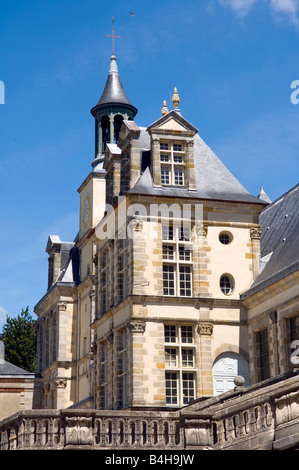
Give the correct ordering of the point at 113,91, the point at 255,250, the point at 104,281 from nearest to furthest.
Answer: the point at 255,250
the point at 104,281
the point at 113,91

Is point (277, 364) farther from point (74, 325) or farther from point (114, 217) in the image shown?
point (74, 325)

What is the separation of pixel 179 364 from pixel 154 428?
1156cm

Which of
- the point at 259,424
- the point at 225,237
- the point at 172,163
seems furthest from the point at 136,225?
the point at 259,424

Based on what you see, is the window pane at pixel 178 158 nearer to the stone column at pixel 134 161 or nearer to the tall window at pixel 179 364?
the stone column at pixel 134 161

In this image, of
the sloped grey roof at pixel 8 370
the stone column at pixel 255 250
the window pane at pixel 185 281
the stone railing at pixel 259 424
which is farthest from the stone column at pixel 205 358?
the sloped grey roof at pixel 8 370

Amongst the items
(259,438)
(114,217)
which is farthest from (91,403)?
(259,438)

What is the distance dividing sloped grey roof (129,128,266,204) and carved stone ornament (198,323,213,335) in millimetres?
4501

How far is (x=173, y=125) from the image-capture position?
3053 cm

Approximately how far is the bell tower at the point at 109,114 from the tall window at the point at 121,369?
19.3 m

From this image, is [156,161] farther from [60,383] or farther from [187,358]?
[60,383]

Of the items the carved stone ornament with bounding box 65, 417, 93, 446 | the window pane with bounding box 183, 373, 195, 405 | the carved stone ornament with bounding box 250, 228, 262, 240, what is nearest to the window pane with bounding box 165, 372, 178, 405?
the window pane with bounding box 183, 373, 195, 405

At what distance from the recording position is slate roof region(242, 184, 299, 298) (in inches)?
1106

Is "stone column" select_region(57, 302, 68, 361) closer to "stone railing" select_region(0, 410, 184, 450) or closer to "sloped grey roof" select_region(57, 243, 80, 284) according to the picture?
"sloped grey roof" select_region(57, 243, 80, 284)

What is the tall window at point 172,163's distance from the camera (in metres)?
30.2
